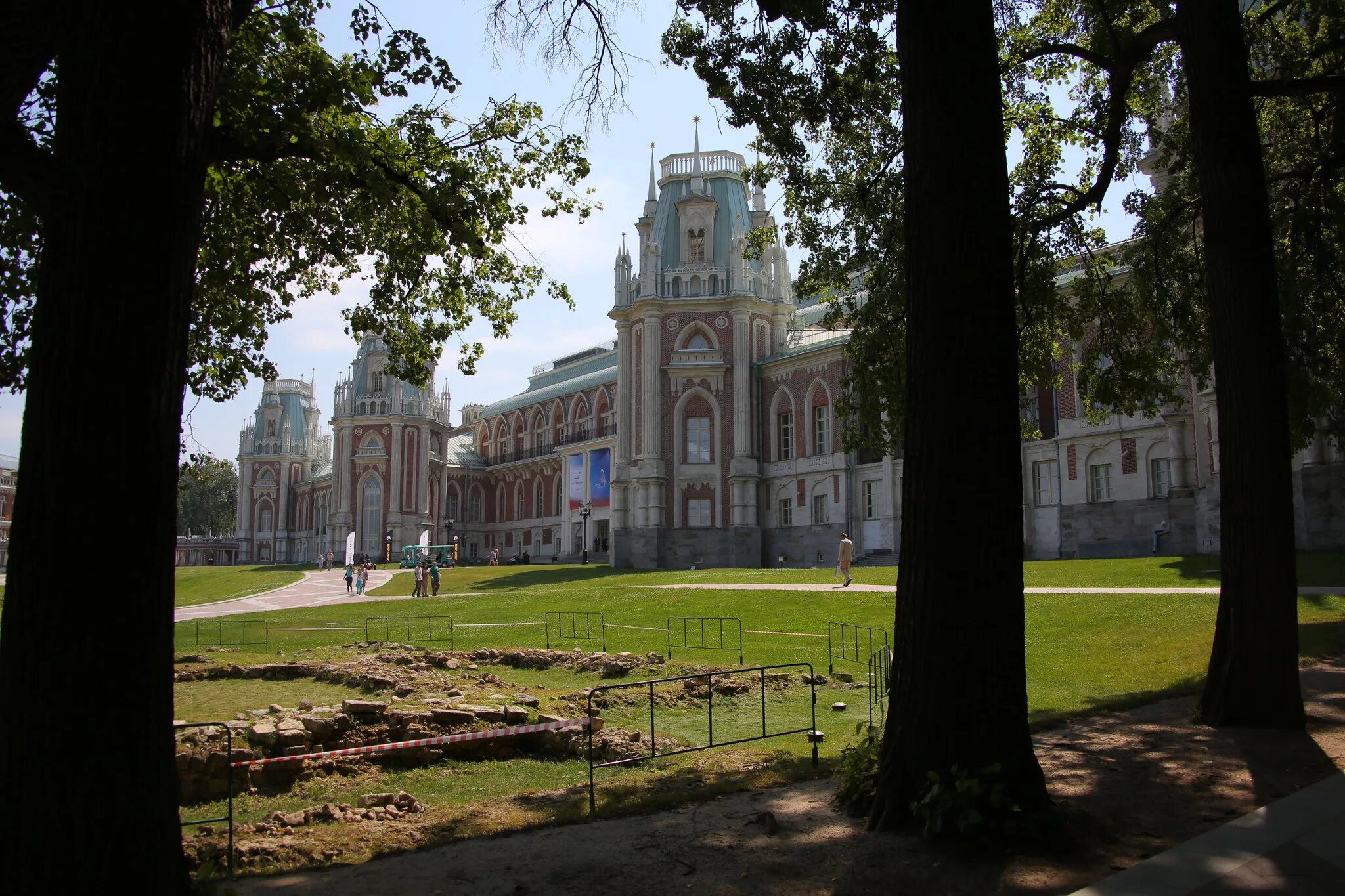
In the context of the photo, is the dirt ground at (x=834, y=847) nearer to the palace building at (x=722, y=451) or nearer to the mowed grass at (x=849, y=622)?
the mowed grass at (x=849, y=622)

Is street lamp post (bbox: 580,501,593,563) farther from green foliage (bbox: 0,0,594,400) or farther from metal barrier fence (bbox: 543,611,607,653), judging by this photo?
green foliage (bbox: 0,0,594,400)

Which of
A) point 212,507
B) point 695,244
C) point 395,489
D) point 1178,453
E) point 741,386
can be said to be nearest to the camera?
point 1178,453

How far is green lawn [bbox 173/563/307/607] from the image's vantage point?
152ft

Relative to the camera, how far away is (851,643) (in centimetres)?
2033

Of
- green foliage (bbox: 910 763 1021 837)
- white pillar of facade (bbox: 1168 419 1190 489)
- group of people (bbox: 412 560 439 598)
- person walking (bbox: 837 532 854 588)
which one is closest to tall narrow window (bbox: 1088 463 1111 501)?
white pillar of facade (bbox: 1168 419 1190 489)

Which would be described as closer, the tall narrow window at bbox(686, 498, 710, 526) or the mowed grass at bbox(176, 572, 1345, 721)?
the mowed grass at bbox(176, 572, 1345, 721)

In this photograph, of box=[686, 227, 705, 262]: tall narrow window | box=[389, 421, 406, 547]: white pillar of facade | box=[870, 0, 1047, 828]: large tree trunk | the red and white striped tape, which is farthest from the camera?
box=[389, 421, 406, 547]: white pillar of facade

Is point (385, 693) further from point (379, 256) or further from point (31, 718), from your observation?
point (31, 718)

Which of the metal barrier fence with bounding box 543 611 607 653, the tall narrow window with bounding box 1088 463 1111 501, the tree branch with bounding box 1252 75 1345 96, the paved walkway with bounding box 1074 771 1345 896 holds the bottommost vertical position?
the metal barrier fence with bounding box 543 611 607 653

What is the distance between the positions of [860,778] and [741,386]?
44.9 meters

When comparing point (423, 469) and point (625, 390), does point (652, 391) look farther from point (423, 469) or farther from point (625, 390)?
point (423, 469)

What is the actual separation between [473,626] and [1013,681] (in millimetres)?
23462

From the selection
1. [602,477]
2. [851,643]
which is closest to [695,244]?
[602,477]

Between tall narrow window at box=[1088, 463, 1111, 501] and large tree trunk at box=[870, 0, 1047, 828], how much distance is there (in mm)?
35415
